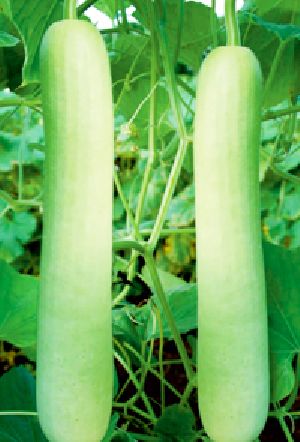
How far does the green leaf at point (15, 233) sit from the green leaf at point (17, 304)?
2117mm

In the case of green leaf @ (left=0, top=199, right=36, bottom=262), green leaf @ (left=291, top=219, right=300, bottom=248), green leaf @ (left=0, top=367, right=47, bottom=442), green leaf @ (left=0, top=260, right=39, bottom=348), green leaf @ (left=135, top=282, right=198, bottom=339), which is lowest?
green leaf @ (left=0, top=199, right=36, bottom=262)

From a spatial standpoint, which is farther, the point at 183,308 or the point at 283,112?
the point at 183,308

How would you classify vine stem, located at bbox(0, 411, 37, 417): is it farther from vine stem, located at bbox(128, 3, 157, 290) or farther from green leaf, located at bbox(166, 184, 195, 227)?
green leaf, located at bbox(166, 184, 195, 227)

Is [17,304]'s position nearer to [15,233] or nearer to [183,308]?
[183,308]

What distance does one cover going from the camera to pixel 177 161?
34.4 inches

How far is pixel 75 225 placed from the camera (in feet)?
2.22

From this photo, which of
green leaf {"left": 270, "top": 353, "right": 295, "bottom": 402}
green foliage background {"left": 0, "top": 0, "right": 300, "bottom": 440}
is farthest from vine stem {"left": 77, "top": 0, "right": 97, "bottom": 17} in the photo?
green leaf {"left": 270, "top": 353, "right": 295, "bottom": 402}

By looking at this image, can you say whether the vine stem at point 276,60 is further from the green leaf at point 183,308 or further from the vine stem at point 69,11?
the vine stem at point 69,11

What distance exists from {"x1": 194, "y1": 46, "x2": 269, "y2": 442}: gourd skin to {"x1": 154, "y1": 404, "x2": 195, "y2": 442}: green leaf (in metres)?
0.34

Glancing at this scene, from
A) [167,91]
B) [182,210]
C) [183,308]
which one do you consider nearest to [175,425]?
[183,308]

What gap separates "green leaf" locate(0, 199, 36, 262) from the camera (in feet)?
10.3

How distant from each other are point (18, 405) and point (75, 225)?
51cm

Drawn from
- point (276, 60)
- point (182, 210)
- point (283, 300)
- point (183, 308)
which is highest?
point (276, 60)

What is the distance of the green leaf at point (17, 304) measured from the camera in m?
0.99
